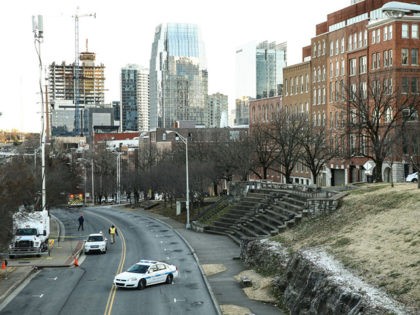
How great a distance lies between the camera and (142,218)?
77625mm

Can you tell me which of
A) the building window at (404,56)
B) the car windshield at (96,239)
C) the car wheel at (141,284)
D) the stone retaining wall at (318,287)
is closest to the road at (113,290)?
the car wheel at (141,284)

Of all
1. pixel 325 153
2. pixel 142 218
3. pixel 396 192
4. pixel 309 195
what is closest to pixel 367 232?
pixel 396 192

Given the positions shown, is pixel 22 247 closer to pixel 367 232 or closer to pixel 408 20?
pixel 367 232

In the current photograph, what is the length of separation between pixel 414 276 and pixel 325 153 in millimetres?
43561

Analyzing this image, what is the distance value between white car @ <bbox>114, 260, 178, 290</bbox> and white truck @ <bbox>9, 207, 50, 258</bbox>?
39.6 feet

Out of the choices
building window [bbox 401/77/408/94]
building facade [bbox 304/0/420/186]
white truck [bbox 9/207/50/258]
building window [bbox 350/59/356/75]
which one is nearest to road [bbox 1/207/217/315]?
white truck [bbox 9/207/50/258]

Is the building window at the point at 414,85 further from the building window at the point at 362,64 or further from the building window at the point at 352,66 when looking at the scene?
the building window at the point at 352,66

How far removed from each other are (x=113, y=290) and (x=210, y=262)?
993 cm

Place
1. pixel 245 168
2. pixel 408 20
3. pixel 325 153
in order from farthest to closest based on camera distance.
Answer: pixel 245 168, pixel 408 20, pixel 325 153

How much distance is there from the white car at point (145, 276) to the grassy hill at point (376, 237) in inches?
273

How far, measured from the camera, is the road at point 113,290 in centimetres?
2745

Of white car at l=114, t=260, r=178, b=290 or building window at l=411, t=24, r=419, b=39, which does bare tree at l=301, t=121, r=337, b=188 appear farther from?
white car at l=114, t=260, r=178, b=290

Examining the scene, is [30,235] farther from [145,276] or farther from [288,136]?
[288,136]

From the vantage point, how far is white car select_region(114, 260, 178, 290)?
104 feet
